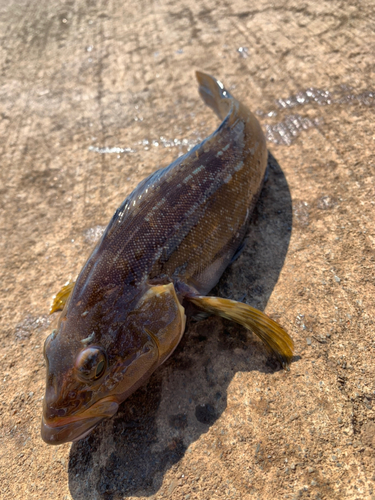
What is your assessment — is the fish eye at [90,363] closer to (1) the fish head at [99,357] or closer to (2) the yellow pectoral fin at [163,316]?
(1) the fish head at [99,357]

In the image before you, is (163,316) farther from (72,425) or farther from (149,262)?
(72,425)

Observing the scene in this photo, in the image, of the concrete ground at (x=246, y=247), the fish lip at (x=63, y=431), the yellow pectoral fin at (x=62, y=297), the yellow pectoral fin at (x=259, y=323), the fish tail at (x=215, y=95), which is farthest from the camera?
the fish tail at (x=215, y=95)

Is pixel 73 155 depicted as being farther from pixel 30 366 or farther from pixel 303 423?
pixel 303 423

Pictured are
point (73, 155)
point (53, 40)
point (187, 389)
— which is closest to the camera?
point (187, 389)

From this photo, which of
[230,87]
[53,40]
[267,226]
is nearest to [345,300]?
[267,226]

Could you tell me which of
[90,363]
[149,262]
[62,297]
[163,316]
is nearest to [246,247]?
[149,262]

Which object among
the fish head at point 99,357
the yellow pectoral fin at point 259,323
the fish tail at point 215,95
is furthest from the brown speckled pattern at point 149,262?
the fish tail at point 215,95

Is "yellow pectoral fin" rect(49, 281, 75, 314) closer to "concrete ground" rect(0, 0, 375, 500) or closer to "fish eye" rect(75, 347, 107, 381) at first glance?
"concrete ground" rect(0, 0, 375, 500)

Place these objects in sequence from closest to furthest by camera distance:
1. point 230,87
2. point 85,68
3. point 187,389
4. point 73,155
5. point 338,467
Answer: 1. point 338,467
2. point 187,389
3. point 73,155
4. point 230,87
5. point 85,68
